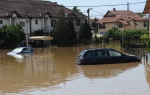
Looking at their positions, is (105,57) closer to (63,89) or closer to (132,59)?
(132,59)

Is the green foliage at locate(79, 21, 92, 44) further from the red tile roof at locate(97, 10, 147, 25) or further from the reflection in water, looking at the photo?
the reflection in water

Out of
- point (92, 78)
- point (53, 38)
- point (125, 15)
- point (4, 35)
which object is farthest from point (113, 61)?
point (125, 15)

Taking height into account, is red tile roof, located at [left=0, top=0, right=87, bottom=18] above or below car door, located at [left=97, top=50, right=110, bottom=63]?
above

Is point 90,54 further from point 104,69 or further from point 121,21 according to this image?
point 121,21

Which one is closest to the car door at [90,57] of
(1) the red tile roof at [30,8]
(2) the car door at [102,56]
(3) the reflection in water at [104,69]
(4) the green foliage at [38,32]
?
(2) the car door at [102,56]

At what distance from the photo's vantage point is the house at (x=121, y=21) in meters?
73.1

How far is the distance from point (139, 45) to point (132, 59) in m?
19.1

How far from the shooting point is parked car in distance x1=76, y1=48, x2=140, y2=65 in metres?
22.2

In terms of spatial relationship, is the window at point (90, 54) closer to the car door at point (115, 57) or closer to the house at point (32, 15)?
the car door at point (115, 57)

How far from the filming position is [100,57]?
22.4 metres

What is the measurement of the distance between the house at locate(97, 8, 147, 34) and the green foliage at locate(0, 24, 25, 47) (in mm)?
26943

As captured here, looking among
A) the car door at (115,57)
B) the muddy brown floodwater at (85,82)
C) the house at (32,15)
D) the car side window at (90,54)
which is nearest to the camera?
the muddy brown floodwater at (85,82)

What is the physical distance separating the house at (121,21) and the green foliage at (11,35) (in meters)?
26.9

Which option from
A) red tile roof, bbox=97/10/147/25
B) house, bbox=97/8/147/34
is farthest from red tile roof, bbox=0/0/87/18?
red tile roof, bbox=97/10/147/25
